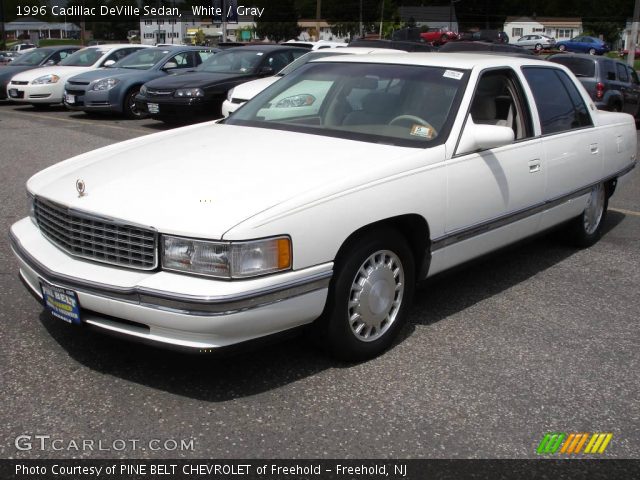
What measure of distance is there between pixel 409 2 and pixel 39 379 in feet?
379

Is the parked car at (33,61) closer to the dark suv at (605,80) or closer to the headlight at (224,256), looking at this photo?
the dark suv at (605,80)

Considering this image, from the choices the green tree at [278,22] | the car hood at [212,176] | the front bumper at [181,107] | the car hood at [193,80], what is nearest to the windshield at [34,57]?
the car hood at [193,80]

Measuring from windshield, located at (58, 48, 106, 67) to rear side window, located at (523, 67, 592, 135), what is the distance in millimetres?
13324

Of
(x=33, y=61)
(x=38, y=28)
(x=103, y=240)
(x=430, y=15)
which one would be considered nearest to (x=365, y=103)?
(x=103, y=240)

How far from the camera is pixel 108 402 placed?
11.1ft

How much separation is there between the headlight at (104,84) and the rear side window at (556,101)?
34.9ft

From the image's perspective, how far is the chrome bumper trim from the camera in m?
3.14

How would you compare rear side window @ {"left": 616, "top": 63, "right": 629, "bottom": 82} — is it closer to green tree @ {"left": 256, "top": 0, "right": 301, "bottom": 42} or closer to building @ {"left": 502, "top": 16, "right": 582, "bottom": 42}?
green tree @ {"left": 256, "top": 0, "right": 301, "bottom": 42}

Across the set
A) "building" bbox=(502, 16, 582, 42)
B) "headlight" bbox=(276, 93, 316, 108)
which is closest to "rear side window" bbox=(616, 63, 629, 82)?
"headlight" bbox=(276, 93, 316, 108)

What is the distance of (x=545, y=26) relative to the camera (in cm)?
9875

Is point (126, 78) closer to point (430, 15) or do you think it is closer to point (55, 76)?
point (55, 76)

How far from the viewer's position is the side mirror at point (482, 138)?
4262 millimetres

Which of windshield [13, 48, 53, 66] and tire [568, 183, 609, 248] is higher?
windshield [13, 48, 53, 66]
